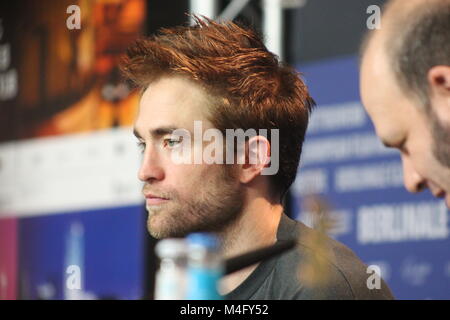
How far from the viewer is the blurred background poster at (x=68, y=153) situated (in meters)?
4.25

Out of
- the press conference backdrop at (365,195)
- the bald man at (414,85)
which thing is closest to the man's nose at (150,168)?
the bald man at (414,85)

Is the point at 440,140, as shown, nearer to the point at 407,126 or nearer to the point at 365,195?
the point at 407,126

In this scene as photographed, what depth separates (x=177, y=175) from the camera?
2.23 metres

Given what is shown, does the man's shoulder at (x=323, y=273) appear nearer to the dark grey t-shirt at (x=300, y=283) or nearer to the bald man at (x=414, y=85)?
the dark grey t-shirt at (x=300, y=283)

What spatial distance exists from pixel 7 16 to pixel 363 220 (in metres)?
2.55

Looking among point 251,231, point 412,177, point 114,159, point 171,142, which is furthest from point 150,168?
point 114,159

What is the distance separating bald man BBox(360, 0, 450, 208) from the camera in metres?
1.43

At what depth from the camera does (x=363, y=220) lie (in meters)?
3.30

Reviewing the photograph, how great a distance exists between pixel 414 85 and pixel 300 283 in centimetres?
73

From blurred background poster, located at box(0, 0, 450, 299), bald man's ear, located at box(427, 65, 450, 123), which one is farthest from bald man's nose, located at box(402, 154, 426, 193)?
blurred background poster, located at box(0, 0, 450, 299)

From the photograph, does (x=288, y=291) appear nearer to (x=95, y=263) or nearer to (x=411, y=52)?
(x=411, y=52)

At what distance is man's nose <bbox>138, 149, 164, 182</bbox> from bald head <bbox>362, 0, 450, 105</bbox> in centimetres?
83

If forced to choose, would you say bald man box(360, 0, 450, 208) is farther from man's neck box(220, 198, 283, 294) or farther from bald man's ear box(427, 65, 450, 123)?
man's neck box(220, 198, 283, 294)
